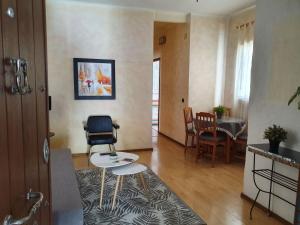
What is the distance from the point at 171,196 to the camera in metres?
2.94

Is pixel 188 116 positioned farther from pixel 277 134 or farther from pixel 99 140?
pixel 277 134

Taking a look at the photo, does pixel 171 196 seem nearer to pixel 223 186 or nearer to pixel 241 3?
pixel 223 186

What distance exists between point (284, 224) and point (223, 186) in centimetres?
97

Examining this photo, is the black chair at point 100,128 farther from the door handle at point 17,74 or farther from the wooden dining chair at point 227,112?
the door handle at point 17,74

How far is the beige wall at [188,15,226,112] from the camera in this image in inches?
194

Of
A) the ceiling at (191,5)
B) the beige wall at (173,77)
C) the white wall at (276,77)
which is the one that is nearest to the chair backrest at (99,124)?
the beige wall at (173,77)

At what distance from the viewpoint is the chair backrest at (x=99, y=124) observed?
4211mm

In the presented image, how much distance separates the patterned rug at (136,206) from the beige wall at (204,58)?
2.32 meters

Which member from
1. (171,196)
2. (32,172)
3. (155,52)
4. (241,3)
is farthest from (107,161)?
(155,52)

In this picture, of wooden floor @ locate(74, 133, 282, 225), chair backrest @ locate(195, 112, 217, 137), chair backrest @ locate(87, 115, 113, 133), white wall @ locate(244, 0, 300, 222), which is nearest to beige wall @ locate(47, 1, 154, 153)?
chair backrest @ locate(87, 115, 113, 133)

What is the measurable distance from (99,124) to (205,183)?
2.00 metres

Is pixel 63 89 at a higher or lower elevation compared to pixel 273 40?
lower

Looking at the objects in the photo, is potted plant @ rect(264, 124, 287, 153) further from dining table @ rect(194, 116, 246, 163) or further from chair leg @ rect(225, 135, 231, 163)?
chair leg @ rect(225, 135, 231, 163)

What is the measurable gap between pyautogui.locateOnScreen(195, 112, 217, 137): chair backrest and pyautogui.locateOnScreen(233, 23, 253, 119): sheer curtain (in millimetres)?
823
